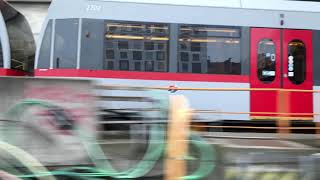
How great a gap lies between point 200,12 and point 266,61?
2.07m

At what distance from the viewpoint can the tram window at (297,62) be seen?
13.0 metres

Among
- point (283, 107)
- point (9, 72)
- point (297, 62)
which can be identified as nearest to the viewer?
point (283, 107)

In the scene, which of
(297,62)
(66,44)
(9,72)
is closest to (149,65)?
(66,44)

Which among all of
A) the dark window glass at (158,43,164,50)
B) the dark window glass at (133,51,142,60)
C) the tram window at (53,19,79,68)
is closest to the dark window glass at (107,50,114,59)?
the dark window glass at (133,51,142,60)

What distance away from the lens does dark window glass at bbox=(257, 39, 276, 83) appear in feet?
42.4

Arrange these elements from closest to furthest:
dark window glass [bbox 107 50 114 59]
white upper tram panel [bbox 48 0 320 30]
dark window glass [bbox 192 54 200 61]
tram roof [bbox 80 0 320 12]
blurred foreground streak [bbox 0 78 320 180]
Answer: blurred foreground streak [bbox 0 78 320 180] → dark window glass [bbox 107 50 114 59] → white upper tram panel [bbox 48 0 320 30] → dark window glass [bbox 192 54 200 61] → tram roof [bbox 80 0 320 12]

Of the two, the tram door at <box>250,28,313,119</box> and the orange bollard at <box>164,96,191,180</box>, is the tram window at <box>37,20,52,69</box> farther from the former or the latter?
the orange bollard at <box>164,96,191,180</box>

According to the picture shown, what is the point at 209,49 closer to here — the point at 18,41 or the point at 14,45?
the point at 14,45

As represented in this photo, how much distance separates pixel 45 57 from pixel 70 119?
7.48 metres

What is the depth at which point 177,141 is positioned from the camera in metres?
5.38

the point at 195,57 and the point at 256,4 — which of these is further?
the point at 256,4

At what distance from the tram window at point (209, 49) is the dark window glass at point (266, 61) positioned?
531mm

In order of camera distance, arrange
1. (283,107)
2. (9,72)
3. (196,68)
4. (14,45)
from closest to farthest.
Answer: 1. (283,107)
2. (196,68)
3. (9,72)
4. (14,45)

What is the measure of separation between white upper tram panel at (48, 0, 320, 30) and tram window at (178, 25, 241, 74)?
0.20 m
